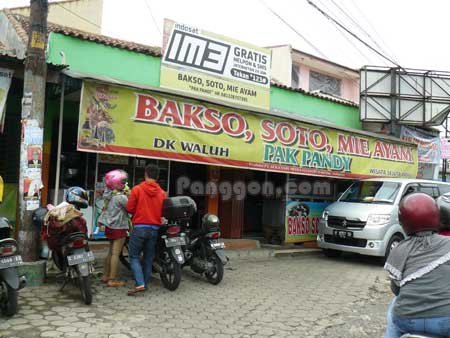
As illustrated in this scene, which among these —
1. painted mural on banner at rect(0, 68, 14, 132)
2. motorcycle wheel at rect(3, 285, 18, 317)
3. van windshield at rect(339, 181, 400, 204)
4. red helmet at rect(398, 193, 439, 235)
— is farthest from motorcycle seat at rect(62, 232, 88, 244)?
van windshield at rect(339, 181, 400, 204)

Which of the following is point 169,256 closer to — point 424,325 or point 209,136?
point 209,136

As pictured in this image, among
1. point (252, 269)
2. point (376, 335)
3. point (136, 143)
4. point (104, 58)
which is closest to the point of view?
point (376, 335)

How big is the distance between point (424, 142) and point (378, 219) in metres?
7.15

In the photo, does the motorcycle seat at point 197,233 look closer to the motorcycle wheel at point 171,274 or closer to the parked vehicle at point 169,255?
the parked vehicle at point 169,255

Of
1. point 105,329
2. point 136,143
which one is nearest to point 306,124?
point 136,143

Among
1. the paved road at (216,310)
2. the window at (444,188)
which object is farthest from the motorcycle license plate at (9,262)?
the window at (444,188)

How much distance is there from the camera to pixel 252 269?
8258mm

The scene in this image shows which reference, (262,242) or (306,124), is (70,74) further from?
(262,242)

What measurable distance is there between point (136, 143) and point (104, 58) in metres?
2.88

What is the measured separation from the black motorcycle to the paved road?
21cm

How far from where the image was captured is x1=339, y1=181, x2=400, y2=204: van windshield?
9750mm

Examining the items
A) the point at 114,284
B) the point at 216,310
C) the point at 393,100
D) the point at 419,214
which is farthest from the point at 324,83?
the point at 419,214

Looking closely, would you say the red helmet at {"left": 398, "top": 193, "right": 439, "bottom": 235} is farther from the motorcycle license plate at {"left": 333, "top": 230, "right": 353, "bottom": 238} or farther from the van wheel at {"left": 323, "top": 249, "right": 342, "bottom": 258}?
the van wheel at {"left": 323, "top": 249, "right": 342, "bottom": 258}

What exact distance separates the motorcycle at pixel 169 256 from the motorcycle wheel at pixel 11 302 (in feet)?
Answer: 6.70
